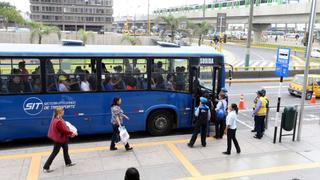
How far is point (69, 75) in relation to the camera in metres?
9.71

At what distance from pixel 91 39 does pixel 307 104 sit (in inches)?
1883

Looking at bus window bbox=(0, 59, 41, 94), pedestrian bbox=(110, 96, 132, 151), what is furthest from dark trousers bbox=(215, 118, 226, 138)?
bus window bbox=(0, 59, 41, 94)

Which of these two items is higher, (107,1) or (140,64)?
(107,1)

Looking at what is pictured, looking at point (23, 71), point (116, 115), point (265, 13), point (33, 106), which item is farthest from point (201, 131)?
point (265, 13)

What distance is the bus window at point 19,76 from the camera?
Result: 9266mm

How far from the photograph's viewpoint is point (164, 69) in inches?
424

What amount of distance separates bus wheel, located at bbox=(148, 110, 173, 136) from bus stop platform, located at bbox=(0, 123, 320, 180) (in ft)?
1.39

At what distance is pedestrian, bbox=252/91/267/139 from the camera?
10430 millimetres

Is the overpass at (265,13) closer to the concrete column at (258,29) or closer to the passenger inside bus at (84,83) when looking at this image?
the concrete column at (258,29)

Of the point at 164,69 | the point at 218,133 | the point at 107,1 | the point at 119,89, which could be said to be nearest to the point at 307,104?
the point at 218,133

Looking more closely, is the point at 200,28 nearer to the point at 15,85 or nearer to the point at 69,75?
the point at 69,75

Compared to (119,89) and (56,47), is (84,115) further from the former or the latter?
(56,47)

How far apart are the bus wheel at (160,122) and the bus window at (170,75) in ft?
2.88

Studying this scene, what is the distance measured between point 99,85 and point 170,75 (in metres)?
2.30
